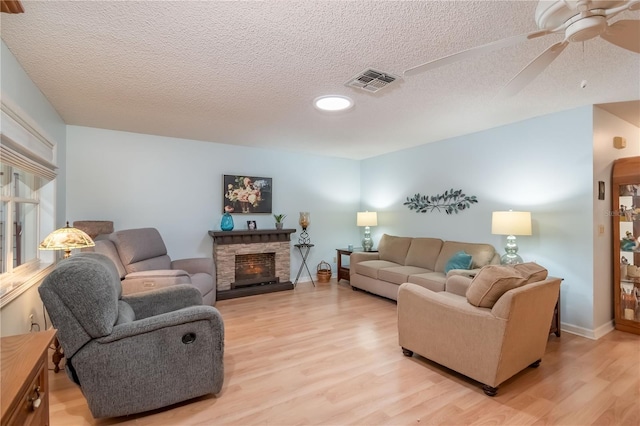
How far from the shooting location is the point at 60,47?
1.98 m

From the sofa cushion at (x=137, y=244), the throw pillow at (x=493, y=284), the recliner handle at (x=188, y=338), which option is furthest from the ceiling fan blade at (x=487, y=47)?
the sofa cushion at (x=137, y=244)

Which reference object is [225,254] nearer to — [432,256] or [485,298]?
[432,256]

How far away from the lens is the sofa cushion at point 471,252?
3.67m

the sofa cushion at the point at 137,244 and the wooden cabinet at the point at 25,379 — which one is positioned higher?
the sofa cushion at the point at 137,244

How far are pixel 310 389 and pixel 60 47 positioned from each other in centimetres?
284

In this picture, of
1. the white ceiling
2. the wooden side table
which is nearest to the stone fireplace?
the wooden side table

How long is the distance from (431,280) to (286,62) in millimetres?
2852

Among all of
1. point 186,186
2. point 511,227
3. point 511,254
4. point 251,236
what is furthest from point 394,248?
point 186,186

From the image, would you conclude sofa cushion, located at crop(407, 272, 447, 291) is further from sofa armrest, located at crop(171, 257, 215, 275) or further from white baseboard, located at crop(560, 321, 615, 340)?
sofa armrest, located at crop(171, 257, 215, 275)

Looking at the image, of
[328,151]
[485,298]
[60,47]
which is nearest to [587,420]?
[485,298]

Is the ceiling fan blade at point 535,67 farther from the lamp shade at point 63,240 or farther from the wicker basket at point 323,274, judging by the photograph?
the wicker basket at point 323,274

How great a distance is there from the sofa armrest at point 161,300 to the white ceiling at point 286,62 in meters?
1.72

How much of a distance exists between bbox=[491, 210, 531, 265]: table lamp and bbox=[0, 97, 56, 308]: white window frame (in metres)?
4.23

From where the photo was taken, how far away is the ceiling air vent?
232cm
